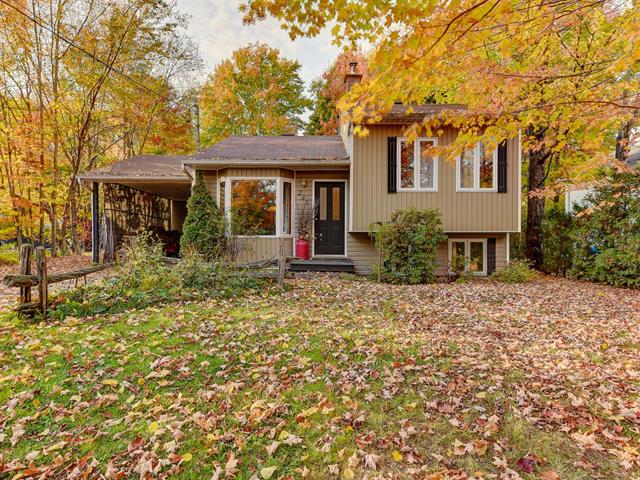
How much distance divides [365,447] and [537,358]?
263 cm

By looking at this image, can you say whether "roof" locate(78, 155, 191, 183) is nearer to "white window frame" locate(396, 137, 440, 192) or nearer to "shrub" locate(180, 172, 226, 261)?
"shrub" locate(180, 172, 226, 261)

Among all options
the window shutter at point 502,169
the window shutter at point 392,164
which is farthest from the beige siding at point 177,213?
the window shutter at point 502,169

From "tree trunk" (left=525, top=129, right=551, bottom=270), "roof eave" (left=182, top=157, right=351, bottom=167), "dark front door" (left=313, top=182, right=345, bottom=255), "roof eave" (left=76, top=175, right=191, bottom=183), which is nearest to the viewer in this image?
"roof eave" (left=182, top=157, right=351, bottom=167)

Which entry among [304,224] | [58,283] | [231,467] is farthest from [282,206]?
[231,467]

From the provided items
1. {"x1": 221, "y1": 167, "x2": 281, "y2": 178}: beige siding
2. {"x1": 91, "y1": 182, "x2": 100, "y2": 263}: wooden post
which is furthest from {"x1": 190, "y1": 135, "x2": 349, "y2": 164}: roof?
{"x1": 91, "y1": 182, "x2": 100, "y2": 263}: wooden post

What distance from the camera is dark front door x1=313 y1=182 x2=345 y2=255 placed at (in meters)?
11.2

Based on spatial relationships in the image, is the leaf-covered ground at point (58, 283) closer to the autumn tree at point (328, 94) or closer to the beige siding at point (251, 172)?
the beige siding at point (251, 172)

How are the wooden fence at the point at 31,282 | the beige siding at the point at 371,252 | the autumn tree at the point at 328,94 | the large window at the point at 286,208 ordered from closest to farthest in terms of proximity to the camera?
the wooden fence at the point at 31,282, the beige siding at the point at 371,252, the large window at the point at 286,208, the autumn tree at the point at 328,94

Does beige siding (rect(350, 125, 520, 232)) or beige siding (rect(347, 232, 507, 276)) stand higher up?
beige siding (rect(350, 125, 520, 232))

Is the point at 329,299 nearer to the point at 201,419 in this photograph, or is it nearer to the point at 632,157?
the point at 201,419

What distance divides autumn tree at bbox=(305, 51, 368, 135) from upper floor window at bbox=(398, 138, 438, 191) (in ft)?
43.1

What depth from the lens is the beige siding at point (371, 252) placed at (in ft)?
34.2

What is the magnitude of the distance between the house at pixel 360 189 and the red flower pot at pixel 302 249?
283 mm

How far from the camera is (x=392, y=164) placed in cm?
993
